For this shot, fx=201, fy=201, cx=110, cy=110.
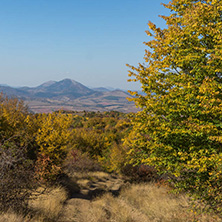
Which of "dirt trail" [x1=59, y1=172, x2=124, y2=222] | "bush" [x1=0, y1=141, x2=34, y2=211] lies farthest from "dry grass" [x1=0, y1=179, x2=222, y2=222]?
"bush" [x1=0, y1=141, x2=34, y2=211]

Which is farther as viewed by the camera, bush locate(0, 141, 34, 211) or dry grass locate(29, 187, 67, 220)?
dry grass locate(29, 187, 67, 220)

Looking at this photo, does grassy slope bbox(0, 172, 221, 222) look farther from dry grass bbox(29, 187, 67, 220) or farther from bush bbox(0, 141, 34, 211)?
bush bbox(0, 141, 34, 211)

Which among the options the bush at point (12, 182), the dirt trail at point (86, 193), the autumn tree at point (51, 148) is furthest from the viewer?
the autumn tree at point (51, 148)

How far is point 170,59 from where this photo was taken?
9.00 meters

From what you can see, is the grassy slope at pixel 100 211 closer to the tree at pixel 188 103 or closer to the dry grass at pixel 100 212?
the dry grass at pixel 100 212

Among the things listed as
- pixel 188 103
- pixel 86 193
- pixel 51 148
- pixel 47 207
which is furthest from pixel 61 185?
pixel 188 103

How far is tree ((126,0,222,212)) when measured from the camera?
7566 mm

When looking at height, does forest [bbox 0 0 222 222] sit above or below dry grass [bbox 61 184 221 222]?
above

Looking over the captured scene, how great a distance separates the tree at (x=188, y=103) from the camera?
7566mm

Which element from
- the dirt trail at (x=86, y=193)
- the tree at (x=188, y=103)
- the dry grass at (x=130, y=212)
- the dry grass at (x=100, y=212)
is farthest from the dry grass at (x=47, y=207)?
the tree at (x=188, y=103)

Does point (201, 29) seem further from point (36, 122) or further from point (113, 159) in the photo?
point (113, 159)

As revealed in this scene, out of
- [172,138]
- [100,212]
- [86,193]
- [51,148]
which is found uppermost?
[172,138]

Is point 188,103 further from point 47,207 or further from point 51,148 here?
point 51,148

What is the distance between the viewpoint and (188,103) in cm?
828
